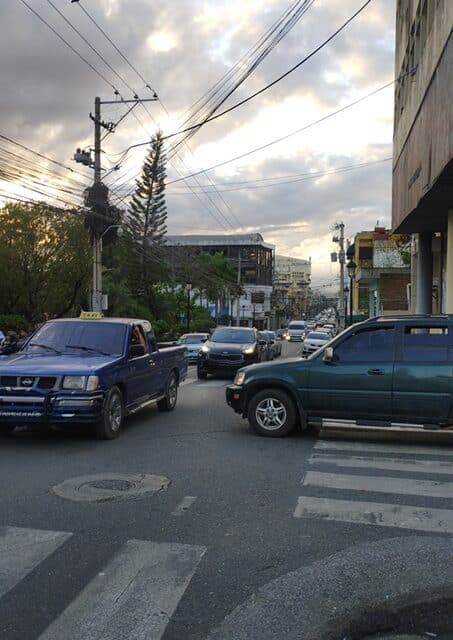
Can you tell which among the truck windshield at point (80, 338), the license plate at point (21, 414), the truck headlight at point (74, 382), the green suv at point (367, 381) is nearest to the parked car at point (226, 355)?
the truck windshield at point (80, 338)

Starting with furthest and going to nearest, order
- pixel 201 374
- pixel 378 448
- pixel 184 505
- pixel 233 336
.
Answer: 1. pixel 233 336
2. pixel 201 374
3. pixel 378 448
4. pixel 184 505

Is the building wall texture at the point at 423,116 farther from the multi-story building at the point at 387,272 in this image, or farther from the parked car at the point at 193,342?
the multi-story building at the point at 387,272

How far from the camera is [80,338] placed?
10008 mm

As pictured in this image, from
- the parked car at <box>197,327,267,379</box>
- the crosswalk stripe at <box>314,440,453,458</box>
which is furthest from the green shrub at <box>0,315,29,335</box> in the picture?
the crosswalk stripe at <box>314,440,453,458</box>

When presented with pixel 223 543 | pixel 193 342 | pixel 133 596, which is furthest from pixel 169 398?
pixel 193 342

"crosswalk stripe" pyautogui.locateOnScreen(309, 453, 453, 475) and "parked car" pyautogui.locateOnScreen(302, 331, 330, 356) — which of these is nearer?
"crosswalk stripe" pyautogui.locateOnScreen(309, 453, 453, 475)

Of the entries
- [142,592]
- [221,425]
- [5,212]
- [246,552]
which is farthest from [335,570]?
[5,212]

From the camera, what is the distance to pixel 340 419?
896 cm

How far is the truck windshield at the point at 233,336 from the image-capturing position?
805 inches

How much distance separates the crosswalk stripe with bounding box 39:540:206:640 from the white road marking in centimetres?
74

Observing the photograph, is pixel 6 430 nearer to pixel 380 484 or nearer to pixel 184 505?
pixel 184 505

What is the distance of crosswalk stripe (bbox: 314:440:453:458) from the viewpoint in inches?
331

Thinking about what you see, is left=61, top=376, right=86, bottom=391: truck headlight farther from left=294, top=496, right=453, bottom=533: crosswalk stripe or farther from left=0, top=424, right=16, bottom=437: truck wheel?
left=294, top=496, right=453, bottom=533: crosswalk stripe

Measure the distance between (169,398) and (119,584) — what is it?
25.8ft
